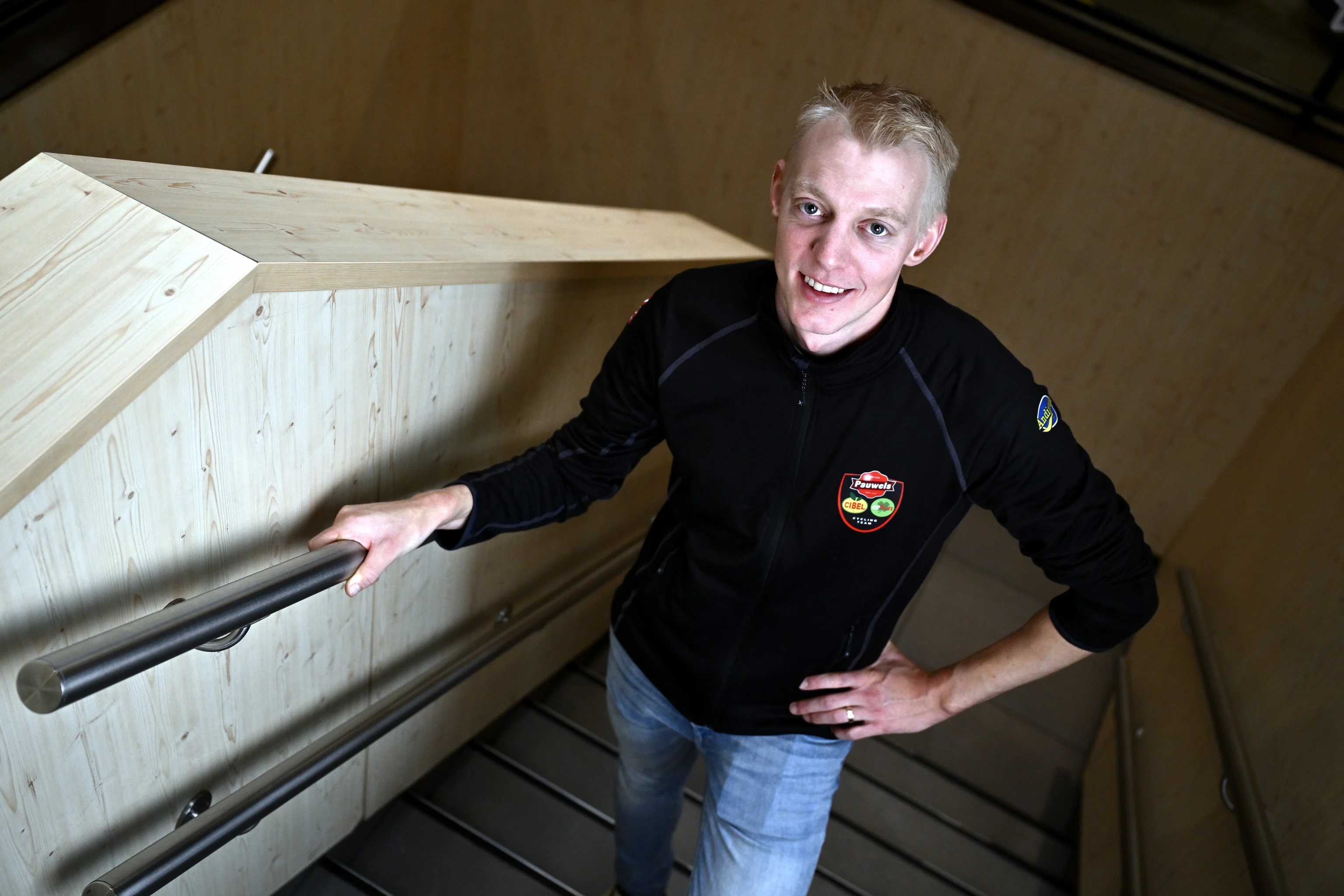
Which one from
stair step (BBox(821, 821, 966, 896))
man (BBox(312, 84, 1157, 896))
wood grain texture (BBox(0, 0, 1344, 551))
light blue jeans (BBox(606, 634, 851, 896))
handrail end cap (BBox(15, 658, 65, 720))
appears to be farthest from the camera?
wood grain texture (BBox(0, 0, 1344, 551))

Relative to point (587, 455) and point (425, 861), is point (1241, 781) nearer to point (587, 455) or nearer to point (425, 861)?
point (587, 455)

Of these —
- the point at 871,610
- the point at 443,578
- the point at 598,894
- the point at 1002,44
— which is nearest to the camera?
the point at 871,610

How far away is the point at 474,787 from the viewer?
8.41 feet

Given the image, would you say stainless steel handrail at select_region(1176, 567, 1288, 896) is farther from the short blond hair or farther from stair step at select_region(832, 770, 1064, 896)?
the short blond hair

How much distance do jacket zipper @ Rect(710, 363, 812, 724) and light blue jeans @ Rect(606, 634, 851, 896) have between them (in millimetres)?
95

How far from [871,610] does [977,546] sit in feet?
10.00

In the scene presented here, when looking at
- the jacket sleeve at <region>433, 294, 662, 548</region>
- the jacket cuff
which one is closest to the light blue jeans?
the jacket sleeve at <region>433, 294, 662, 548</region>

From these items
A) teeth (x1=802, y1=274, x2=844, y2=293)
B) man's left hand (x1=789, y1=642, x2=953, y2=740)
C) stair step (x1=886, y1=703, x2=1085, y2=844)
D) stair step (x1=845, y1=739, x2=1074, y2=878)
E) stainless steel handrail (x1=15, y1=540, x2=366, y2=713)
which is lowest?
stair step (x1=886, y1=703, x2=1085, y2=844)

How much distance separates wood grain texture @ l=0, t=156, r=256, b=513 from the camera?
39.4 inches

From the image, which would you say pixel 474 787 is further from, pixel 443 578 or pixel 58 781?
pixel 58 781

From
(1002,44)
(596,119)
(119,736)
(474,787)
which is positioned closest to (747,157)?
(596,119)

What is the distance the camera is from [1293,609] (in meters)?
2.34

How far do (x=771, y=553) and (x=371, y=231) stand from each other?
2.67 feet

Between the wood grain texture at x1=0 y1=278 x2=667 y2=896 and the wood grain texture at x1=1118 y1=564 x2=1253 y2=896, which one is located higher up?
the wood grain texture at x1=0 y1=278 x2=667 y2=896
